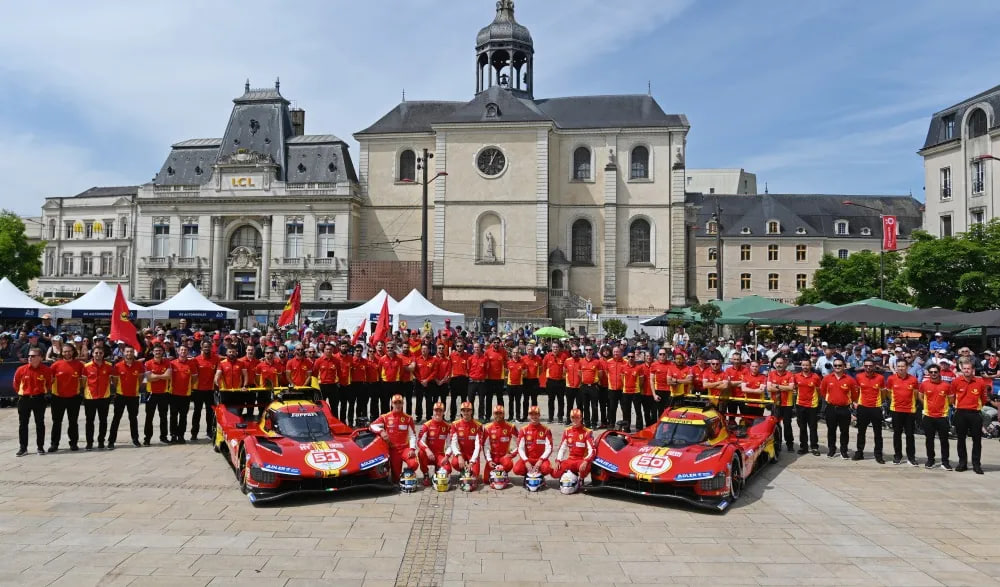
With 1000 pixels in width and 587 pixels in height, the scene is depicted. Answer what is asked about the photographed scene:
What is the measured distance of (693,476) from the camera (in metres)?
9.55

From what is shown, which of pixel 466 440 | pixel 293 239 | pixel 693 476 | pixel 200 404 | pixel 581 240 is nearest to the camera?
pixel 693 476

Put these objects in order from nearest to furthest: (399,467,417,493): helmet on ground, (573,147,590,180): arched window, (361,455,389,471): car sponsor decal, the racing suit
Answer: (361,455,389,471): car sponsor decal → (399,467,417,493): helmet on ground → the racing suit → (573,147,590,180): arched window

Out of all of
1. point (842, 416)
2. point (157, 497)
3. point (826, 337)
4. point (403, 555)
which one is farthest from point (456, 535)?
point (826, 337)

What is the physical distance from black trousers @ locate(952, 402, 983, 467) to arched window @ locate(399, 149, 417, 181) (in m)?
47.5

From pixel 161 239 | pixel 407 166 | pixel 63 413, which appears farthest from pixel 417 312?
pixel 161 239

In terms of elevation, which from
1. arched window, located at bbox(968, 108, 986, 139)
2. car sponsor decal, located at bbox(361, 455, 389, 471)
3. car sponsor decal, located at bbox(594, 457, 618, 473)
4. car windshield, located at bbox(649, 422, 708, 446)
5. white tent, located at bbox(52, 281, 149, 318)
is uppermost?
arched window, located at bbox(968, 108, 986, 139)

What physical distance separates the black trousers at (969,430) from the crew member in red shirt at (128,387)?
1446 cm

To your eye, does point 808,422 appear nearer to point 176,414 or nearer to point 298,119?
point 176,414

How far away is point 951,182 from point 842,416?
43896 mm

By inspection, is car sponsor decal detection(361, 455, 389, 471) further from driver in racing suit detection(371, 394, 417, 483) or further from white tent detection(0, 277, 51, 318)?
white tent detection(0, 277, 51, 318)

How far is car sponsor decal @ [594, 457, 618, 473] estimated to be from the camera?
10133 mm

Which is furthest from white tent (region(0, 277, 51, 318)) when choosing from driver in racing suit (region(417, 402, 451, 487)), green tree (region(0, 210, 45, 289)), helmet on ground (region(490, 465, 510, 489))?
green tree (region(0, 210, 45, 289))

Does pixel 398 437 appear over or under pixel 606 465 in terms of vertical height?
over

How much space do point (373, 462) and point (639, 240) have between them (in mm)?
46722
